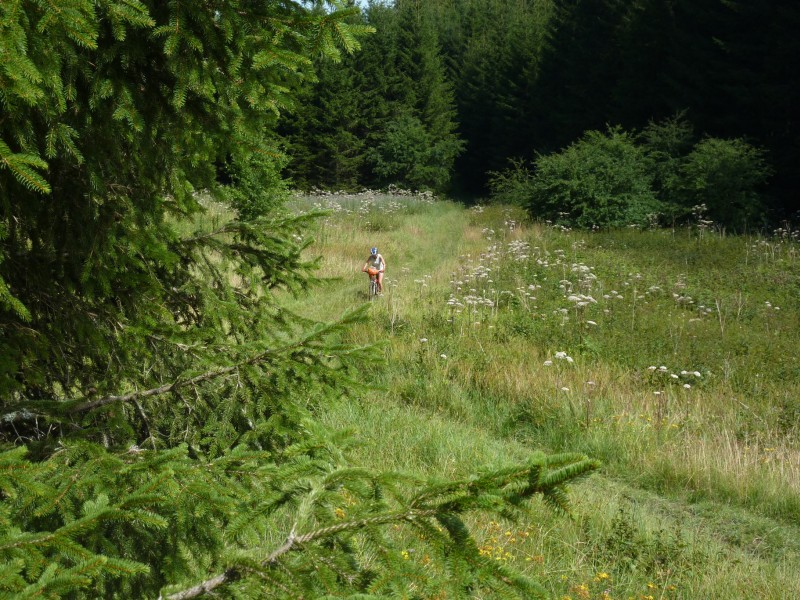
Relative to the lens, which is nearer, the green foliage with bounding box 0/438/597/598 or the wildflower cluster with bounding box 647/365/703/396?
the green foliage with bounding box 0/438/597/598

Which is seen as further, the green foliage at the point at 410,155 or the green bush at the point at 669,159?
the green foliage at the point at 410,155

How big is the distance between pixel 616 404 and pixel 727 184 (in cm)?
1395

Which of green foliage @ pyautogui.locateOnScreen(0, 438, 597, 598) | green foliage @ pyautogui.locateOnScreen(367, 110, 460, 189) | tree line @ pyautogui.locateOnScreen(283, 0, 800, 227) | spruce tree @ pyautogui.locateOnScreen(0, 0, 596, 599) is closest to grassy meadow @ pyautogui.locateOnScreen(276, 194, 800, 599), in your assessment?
green foliage @ pyautogui.locateOnScreen(0, 438, 597, 598)

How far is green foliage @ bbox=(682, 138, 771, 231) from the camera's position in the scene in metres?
17.5

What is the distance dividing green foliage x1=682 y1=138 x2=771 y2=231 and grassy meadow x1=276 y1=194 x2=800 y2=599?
4296 millimetres

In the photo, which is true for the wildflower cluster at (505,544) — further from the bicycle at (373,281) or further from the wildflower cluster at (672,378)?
the bicycle at (373,281)

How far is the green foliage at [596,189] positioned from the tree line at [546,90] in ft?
5.63

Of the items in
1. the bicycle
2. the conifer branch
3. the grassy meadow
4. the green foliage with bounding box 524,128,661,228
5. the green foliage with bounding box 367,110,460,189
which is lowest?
the grassy meadow

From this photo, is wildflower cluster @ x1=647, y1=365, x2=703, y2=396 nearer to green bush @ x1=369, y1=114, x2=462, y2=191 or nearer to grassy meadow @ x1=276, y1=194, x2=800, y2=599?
grassy meadow @ x1=276, y1=194, x2=800, y2=599

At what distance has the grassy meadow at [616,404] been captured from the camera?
12.7 ft

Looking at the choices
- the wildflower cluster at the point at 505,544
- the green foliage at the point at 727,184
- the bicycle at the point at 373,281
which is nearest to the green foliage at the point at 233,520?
the wildflower cluster at the point at 505,544

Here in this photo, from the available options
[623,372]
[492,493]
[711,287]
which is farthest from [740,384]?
[492,493]

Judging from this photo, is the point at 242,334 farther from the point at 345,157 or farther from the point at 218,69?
the point at 345,157

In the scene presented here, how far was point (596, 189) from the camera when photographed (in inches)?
715
